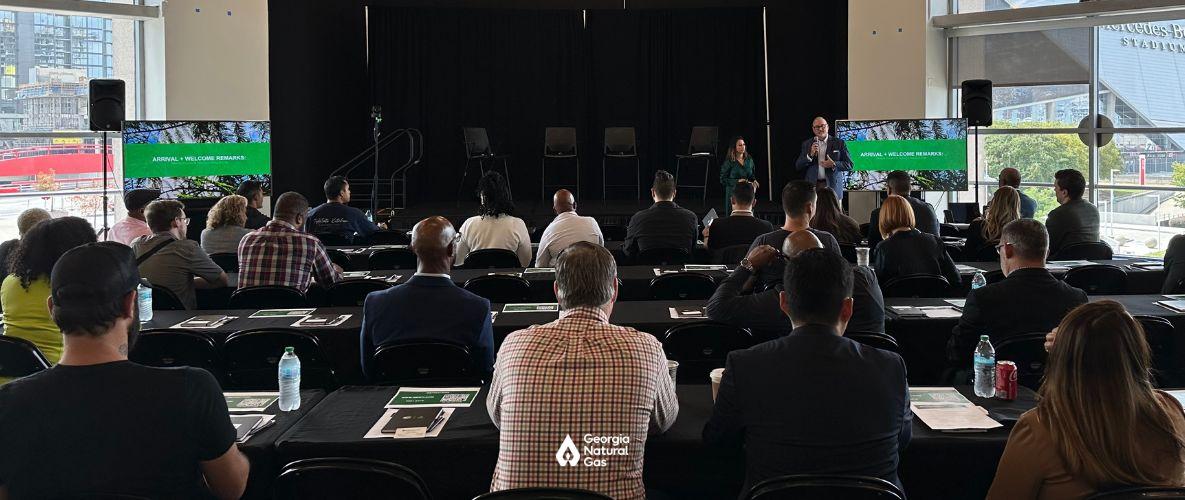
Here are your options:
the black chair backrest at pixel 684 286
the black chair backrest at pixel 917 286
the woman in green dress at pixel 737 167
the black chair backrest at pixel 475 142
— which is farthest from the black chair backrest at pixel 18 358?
the woman in green dress at pixel 737 167

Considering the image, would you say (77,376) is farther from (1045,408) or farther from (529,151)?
(529,151)

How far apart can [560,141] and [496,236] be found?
6.41 meters

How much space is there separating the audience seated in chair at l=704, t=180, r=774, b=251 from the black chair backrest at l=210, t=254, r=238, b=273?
11.6 feet

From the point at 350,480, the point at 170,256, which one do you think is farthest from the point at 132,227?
the point at 350,480

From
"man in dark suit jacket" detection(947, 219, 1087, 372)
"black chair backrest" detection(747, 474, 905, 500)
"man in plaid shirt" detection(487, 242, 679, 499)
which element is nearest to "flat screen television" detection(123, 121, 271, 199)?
"man in dark suit jacket" detection(947, 219, 1087, 372)

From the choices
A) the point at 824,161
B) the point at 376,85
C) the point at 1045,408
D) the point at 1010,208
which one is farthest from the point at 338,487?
the point at 376,85

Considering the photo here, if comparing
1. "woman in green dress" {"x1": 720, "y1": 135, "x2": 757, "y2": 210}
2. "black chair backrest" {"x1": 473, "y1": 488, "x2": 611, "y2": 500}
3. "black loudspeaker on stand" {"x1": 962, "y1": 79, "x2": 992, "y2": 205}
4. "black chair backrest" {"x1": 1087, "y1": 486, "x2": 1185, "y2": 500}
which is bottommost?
"black chair backrest" {"x1": 1087, "y1": 486, "x2": 1185, "y2": 500}

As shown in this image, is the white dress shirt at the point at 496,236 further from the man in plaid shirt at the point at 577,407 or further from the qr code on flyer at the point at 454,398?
the man in plaid shirt at the point at 577,407

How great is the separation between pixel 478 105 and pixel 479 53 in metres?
0.75

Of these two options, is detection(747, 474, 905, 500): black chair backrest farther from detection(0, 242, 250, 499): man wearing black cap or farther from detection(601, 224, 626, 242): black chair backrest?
detection(601, 224, 626, 242): black chair backrest

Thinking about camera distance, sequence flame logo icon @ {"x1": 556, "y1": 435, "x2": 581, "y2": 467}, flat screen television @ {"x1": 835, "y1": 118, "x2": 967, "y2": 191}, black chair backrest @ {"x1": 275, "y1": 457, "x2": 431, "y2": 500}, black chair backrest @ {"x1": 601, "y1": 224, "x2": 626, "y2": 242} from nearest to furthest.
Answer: black chair backrest @ {"x1": 275, "y1": 457, "x2": 431, "y2": 500} < flame logo icon @ {"x1": 556, "y1": 435, "x2": 581, "y2": 467} < black chair backrest @ {"x1": 601, "y1": 224, "x2": 626, "y2": 242} < flat screen television @ {"x1": 835, "y1": 118, "x2": 967, "y2": 191}

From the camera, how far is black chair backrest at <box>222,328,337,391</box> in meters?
4.19

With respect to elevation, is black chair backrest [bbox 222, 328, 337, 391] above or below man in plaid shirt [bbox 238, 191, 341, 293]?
below

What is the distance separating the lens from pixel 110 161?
12172 millimetres
